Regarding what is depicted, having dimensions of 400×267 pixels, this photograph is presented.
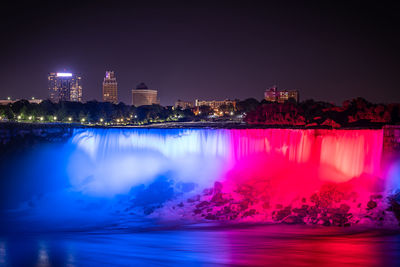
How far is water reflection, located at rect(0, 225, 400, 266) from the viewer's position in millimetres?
12469

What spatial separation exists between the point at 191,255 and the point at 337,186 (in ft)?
32.5

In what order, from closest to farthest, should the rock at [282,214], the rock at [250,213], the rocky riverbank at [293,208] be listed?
1. the rocky riverbank at [293,208]
2. the rock at [282,214]
3. the rock at [250,213]

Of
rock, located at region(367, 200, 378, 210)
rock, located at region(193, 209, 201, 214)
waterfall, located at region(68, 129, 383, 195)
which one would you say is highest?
waterfall, located at region(68, 129, 383, 195)

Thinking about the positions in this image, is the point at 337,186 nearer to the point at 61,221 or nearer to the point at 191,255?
the point at 191,255

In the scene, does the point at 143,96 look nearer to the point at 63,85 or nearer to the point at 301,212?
the point at 63,85

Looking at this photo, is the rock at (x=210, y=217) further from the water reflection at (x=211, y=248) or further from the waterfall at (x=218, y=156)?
the waterfall at (x=218, y=156)

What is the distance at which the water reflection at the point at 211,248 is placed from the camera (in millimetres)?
12469

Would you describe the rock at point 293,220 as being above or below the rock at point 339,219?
below

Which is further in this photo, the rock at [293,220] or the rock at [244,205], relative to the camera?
the rock at [244,205]

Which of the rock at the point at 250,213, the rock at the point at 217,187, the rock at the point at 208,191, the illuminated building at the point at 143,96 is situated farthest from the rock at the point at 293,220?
the illuminated building at the point at 143,96

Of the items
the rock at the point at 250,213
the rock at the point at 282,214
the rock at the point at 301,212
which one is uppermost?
the rock at the point at 301,212

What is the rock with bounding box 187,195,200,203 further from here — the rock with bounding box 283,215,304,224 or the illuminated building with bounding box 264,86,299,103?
the illuminated building with bounding box 264,86,299,103

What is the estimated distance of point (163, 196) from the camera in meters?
21.7

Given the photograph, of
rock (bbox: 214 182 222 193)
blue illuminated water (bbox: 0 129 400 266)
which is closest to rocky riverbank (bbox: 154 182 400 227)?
rock (bbox: 214 182 222 193)
